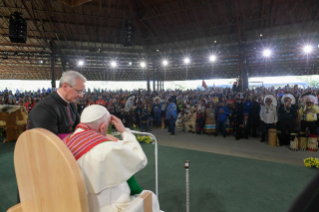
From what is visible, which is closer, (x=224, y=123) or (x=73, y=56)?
(x=224, y=123)

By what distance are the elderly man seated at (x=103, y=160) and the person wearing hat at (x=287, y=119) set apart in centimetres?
643

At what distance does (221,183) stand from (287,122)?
4.02 meters

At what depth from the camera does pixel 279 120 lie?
6.41 meters

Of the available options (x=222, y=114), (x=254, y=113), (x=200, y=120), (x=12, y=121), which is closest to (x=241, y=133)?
(x=254, y=113)

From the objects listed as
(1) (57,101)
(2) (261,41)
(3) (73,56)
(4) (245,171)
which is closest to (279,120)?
(4) (245,171)

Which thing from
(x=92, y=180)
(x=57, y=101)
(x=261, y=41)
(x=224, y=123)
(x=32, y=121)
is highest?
(x=261, y=41)

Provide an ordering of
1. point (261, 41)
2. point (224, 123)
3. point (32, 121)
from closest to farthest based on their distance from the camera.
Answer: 1. point (32, 121)
2. point (224, 123)
3. point (261, 41)

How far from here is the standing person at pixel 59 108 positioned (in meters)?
1.70

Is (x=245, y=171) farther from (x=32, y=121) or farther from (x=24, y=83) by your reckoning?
(x=24, y=83)

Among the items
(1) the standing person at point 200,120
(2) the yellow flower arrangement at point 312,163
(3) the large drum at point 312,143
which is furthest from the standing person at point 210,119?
(2) the yellow flower arrangement at point 312,163

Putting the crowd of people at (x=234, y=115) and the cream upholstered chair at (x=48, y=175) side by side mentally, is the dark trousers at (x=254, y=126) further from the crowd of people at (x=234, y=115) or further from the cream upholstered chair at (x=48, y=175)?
the cream upholstered chair at (x=48, y=175)

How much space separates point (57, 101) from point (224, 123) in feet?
22.2

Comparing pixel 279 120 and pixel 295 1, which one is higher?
pixel 295 1

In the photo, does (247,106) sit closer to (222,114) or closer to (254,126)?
(254,126)
